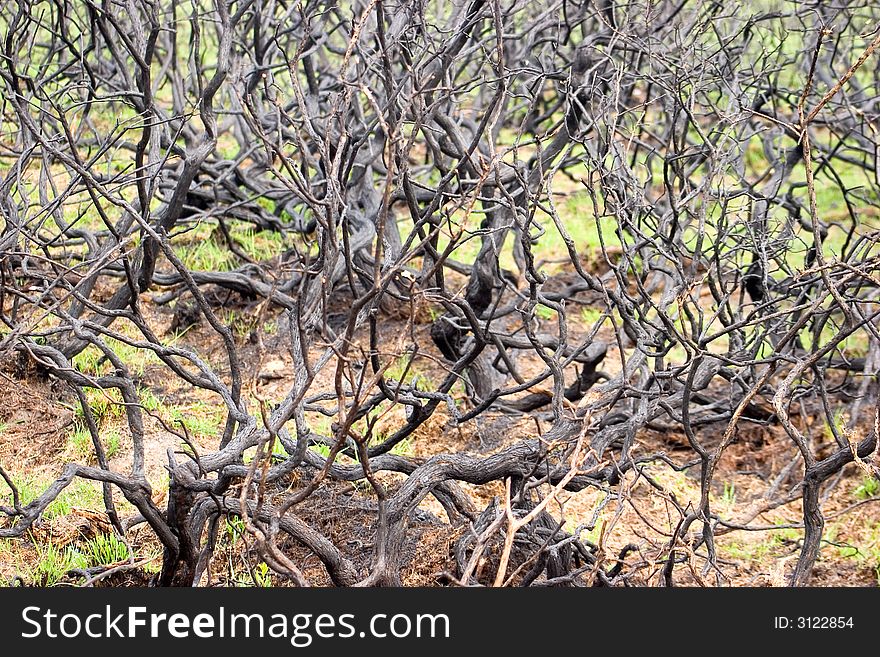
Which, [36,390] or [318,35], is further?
[318,35]

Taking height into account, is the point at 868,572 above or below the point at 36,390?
below

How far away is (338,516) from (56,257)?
2.26 m

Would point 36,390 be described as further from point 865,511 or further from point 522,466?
point 865,511

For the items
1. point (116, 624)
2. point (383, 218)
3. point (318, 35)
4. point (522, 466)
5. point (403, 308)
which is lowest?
point (116, 624)

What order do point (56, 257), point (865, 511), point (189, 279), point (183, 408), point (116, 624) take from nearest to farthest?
1. point (116, 624)
2. point (189, 279)
3. point (865, 511)
4. point (183, 408)
5. point (56, 257)

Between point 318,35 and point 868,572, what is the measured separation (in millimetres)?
3403

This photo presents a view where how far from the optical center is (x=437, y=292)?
3.10m

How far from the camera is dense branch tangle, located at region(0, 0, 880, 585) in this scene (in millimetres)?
2604

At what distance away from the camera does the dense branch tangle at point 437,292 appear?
Result: 8.54 ft

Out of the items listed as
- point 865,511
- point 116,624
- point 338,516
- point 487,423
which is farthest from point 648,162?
Result: point 116,624

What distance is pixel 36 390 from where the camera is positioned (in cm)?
438

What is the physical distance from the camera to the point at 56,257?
4.87 metres

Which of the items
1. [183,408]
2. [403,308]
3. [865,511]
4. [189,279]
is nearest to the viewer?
[189,279]

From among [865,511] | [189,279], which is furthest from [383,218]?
[865,511]
